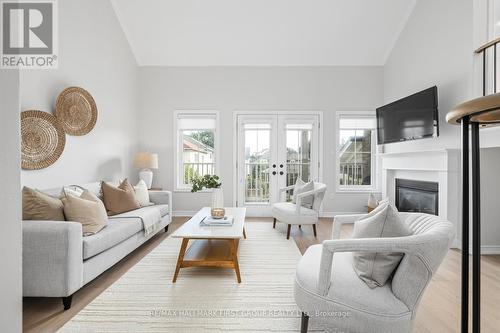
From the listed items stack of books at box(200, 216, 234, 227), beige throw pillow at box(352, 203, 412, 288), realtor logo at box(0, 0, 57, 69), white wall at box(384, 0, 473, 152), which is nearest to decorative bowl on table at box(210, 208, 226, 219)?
stack of books at box(200, 216, 234, 227)

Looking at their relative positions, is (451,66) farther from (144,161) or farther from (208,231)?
(144,161)

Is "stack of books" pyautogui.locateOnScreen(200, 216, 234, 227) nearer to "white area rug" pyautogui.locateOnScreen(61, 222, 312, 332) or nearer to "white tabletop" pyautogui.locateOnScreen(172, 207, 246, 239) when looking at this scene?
"white tabletop" pyautogui.locateOnScreen(172, 207, 246, 239)

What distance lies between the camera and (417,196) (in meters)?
4.08

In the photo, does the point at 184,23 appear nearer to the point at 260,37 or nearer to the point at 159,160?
the point at 260,37

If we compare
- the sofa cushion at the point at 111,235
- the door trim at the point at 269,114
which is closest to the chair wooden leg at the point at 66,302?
the sofa cushion at the point at 111,235

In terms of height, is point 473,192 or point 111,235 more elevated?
point 473,192

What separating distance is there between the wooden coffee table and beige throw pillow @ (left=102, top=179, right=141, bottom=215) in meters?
1.01

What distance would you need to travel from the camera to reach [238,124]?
5188 millimetres

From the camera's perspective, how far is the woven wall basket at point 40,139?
2.71 meters

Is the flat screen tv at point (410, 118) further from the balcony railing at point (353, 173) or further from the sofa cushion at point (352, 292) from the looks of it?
the sofa cushion at point (352, 292)

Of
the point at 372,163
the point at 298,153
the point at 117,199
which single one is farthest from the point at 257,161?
the point at 117,199

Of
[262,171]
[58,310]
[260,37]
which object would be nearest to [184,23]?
[260,37]

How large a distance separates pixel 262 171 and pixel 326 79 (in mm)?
2173

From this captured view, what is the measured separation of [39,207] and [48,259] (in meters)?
0.52
